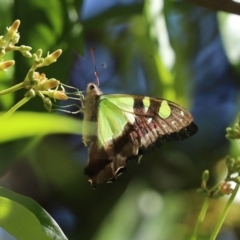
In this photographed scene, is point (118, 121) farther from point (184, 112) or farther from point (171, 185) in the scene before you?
point (171, 185)

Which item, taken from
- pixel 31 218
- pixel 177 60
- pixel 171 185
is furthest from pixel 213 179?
pixel 31 218

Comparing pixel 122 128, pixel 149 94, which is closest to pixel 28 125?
pixel 122 128

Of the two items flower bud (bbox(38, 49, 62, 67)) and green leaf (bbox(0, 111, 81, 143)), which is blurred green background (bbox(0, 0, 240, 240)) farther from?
flower bud (bbox(38, 49, 62, 67))

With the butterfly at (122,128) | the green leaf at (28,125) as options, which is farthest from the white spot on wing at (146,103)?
the green leaf at (28,125)

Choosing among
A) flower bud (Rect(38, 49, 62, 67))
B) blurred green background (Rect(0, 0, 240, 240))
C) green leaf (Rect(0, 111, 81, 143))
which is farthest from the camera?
blurred green background (Rect(0, 0, 240, 240))

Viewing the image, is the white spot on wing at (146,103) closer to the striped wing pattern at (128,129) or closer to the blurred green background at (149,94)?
the striped wing pattern at (128,129)

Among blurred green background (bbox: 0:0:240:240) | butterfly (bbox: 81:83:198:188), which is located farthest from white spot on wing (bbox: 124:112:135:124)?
blurred green background (bbox: 0:0:240:240)
